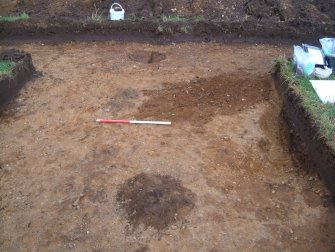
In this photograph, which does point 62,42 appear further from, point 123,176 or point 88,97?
point 123,176

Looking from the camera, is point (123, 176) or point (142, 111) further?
point (142, 111)

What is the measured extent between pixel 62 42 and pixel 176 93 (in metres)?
2.82

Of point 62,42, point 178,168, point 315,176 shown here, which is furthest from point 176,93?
point 62,42

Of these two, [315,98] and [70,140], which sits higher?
[315,98]

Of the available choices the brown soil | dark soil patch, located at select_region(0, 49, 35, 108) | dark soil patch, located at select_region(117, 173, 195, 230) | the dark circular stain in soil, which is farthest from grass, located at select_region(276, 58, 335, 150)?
dark soil patch, located at select_region(0, 49, 35, 108)

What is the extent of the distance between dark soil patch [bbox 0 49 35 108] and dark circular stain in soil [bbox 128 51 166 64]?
170cm

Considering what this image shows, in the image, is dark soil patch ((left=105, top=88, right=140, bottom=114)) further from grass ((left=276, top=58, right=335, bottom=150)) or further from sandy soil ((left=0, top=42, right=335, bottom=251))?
grass ((left=276, top=58, right=335, bottom=150))

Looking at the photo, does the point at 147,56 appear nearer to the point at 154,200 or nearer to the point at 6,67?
the point at 6,67

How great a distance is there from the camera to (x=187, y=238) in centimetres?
318

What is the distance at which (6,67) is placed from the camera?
5.22m

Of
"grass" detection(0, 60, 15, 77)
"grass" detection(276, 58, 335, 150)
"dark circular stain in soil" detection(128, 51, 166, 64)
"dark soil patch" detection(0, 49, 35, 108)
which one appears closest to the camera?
"grass" detection(276, 58, 335, 150)

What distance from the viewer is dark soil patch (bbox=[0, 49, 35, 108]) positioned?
16.2 feet

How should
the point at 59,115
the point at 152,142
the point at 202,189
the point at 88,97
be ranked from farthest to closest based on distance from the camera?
the point at 88,97 < the point at 59,115 < the point at 152,142 < the point at 202,189

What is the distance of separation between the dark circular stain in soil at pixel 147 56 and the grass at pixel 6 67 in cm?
195
